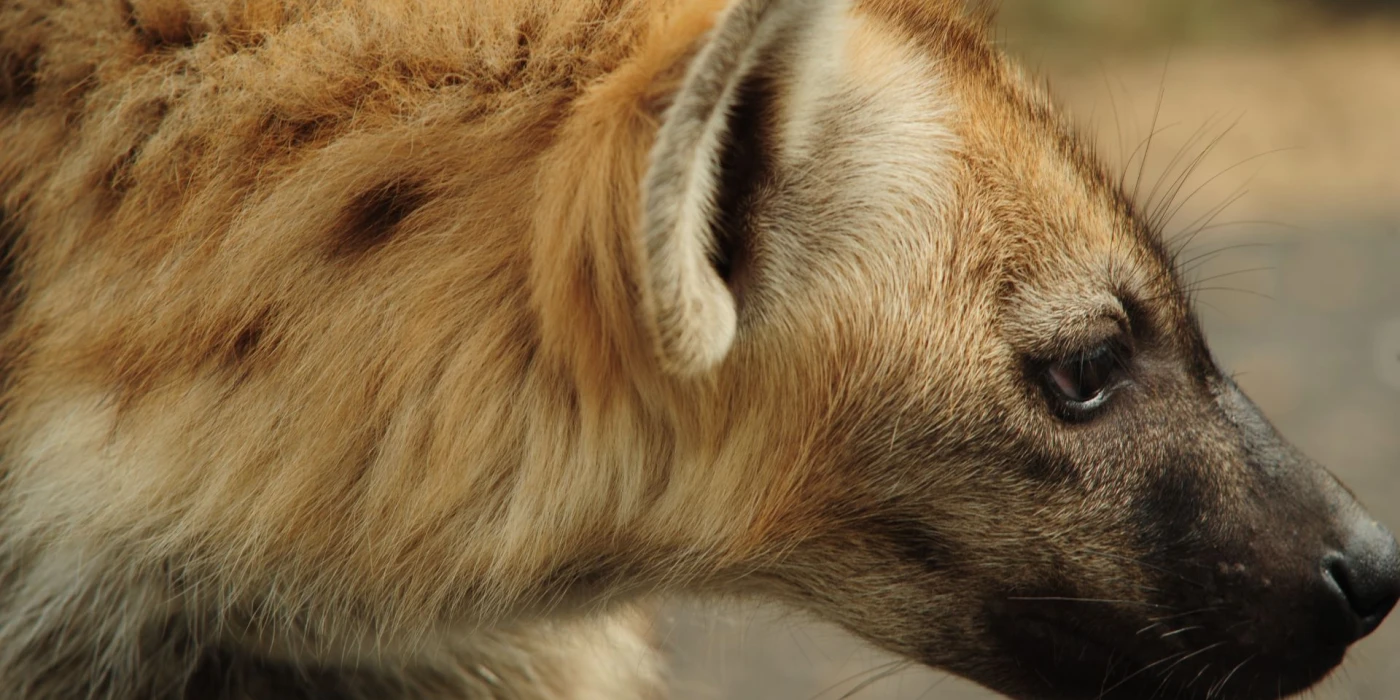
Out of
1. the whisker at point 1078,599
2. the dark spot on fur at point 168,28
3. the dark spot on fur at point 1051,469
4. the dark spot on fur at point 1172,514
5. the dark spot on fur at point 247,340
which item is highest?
the dark spot on fur at point 168,28

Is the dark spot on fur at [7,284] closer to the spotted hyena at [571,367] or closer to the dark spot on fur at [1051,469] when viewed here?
the spotted hyena at [571,367]

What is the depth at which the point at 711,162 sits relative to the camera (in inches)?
59.0

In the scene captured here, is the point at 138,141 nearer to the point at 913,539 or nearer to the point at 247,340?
the point at 247,340

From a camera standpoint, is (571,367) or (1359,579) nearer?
(571,367)

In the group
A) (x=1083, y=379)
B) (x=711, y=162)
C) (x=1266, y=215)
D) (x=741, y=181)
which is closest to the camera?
(x=711, y=162)

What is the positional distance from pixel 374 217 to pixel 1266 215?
538cm

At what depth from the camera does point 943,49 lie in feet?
6.08

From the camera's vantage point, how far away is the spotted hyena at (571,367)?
1.64 meters

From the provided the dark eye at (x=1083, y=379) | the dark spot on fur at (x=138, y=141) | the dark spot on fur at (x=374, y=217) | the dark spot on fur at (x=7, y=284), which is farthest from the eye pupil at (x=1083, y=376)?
the dark spot on fur at (x=7, y=284)

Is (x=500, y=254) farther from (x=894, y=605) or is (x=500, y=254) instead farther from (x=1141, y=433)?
(x=1141, y=433)

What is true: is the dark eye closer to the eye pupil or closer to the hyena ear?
the eye pupil

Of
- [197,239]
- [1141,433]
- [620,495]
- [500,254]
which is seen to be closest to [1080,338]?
[1141,433]

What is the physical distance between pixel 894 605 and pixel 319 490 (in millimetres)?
773

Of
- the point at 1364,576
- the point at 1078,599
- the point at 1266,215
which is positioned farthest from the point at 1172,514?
the point at 1266,215
